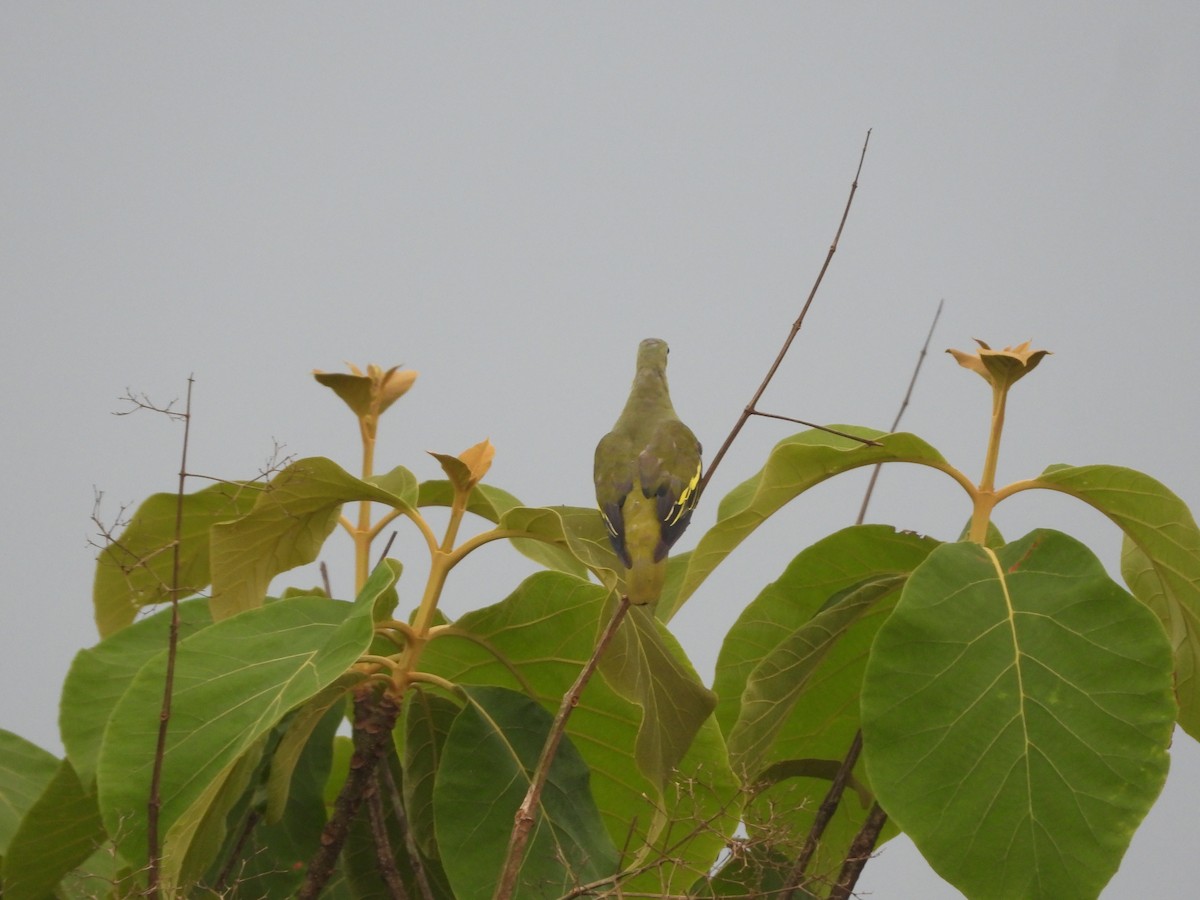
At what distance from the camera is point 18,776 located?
4.20 ft

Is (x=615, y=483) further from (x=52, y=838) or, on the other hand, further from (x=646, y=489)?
(x=52, y=838)

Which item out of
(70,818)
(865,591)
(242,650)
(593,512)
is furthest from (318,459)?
(865,591)

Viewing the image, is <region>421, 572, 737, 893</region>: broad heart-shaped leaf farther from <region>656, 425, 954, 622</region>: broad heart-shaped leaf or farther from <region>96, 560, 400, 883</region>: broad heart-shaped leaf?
<region>96, 560, 400, 883</region>: broad heart-shaped leaf

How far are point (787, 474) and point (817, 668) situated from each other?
193mm

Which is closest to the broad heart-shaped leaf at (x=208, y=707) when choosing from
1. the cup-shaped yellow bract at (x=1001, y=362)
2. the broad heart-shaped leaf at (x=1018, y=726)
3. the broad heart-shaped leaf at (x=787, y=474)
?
the broad heart-shaped leaf at (x=787, y=474)

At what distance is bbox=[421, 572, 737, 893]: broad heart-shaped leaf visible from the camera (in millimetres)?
1136

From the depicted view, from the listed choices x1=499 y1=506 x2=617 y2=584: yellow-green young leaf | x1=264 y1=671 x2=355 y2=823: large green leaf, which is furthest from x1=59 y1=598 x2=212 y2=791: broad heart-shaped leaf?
x1=499 y1=506 x2=617 y2=584: yellow-green young leaf

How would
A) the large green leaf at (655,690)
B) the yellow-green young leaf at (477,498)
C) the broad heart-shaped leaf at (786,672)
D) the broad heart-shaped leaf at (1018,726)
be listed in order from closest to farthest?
the broad heart-shaped leaf at (1018,726), the large green leaf at (655,690), the broad heart-shaped leaf at (786,672), the yellow-green young leaf at (477,498)

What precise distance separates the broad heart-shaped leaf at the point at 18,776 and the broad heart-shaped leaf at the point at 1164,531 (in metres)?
1.00

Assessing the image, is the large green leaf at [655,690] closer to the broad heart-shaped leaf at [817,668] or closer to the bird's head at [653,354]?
the broad heart-shaped leaf at [817,668]

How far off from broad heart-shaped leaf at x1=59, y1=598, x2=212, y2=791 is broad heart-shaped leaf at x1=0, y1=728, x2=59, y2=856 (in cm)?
11

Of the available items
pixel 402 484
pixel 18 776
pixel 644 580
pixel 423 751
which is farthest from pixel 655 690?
pixel 18 776

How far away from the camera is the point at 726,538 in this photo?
112 centimetres

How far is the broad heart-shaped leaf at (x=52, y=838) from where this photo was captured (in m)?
1.08
